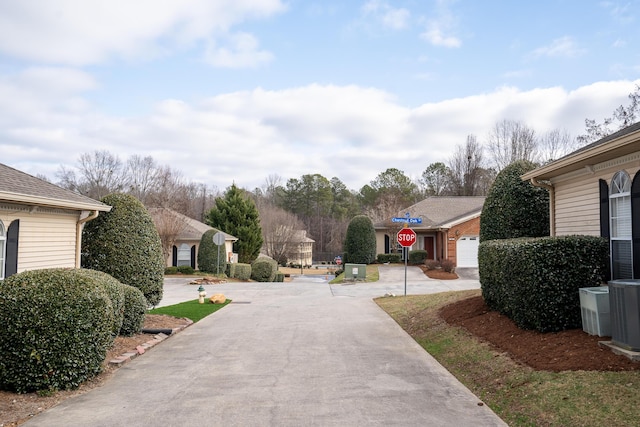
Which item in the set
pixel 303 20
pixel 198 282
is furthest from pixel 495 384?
pixel 198 282

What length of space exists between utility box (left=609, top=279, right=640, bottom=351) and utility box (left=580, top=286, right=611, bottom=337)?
1.71ft

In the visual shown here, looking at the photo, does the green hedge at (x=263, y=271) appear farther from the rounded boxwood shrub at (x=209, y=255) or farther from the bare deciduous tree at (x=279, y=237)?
the bare deciduous tree at (x=279, y=237)

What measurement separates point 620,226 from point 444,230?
24.4 metres

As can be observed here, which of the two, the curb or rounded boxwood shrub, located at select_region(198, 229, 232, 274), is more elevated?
rounded boxwood shrub, located at select_region(198, 229, 232, 274)

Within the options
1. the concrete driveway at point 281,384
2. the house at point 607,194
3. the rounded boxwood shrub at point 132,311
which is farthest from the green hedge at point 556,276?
the rounded boxwood shrub at point 132,311

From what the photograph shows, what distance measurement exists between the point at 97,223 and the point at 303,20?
324 inches

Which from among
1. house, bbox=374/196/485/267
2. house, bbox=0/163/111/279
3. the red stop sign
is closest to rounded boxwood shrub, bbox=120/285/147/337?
house, bbox=0/163/111/279

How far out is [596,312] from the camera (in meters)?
7.38

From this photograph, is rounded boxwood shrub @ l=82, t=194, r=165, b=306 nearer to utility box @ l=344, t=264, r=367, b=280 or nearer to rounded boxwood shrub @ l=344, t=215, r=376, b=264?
utility box @ l=344, t=264, r=367, b=280

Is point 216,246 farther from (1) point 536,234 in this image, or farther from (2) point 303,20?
(1) point 536,234

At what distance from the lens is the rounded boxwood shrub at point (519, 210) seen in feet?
42.8

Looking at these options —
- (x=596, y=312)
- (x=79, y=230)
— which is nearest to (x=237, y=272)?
(x=79, y=230)

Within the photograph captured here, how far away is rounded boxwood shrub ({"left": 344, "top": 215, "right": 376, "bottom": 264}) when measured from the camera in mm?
36500

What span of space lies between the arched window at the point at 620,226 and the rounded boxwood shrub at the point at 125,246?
10.6m
